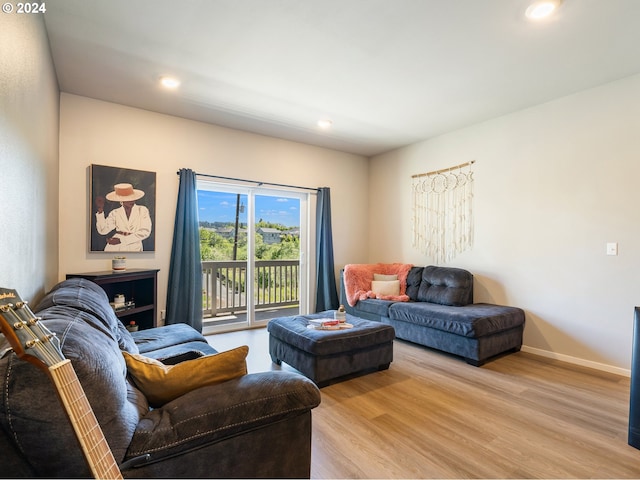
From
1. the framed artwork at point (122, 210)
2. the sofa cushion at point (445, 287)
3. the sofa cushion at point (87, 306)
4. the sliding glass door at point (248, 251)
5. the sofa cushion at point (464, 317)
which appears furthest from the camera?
the sliding glass door at point (248, 251)

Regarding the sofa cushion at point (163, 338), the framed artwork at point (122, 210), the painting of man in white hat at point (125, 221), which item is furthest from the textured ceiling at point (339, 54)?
the sofa cushion at point (163, 338)

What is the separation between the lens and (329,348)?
266 centimetres

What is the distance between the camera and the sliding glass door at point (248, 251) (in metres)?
4.44

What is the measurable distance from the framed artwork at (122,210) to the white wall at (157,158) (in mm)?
76

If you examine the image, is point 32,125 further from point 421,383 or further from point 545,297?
point 545,297

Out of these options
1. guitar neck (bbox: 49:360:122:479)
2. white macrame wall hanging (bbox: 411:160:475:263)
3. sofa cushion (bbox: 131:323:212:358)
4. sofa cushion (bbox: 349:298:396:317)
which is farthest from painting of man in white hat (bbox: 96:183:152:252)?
white macrame wall hanging (bbox: 411:160:475:263)

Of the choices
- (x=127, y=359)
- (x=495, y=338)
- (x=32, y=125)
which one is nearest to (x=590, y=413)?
(x=495, y=338)

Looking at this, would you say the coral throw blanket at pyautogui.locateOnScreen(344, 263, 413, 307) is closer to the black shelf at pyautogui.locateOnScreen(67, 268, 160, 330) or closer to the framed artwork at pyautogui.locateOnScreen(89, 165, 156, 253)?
the black shelf at pyautogui.locateOnScreen(67, 268, 160, 330)

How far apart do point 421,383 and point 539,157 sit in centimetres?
270

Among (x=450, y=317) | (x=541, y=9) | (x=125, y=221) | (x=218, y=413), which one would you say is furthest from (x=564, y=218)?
(x=125, y=221)

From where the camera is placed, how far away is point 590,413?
2.27m

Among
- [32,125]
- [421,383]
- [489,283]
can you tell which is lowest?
[421,383]

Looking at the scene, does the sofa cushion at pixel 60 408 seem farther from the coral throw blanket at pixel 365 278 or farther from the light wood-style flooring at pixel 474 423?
the coral throw blanket at pixel 365 278

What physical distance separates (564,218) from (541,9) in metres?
2.08
